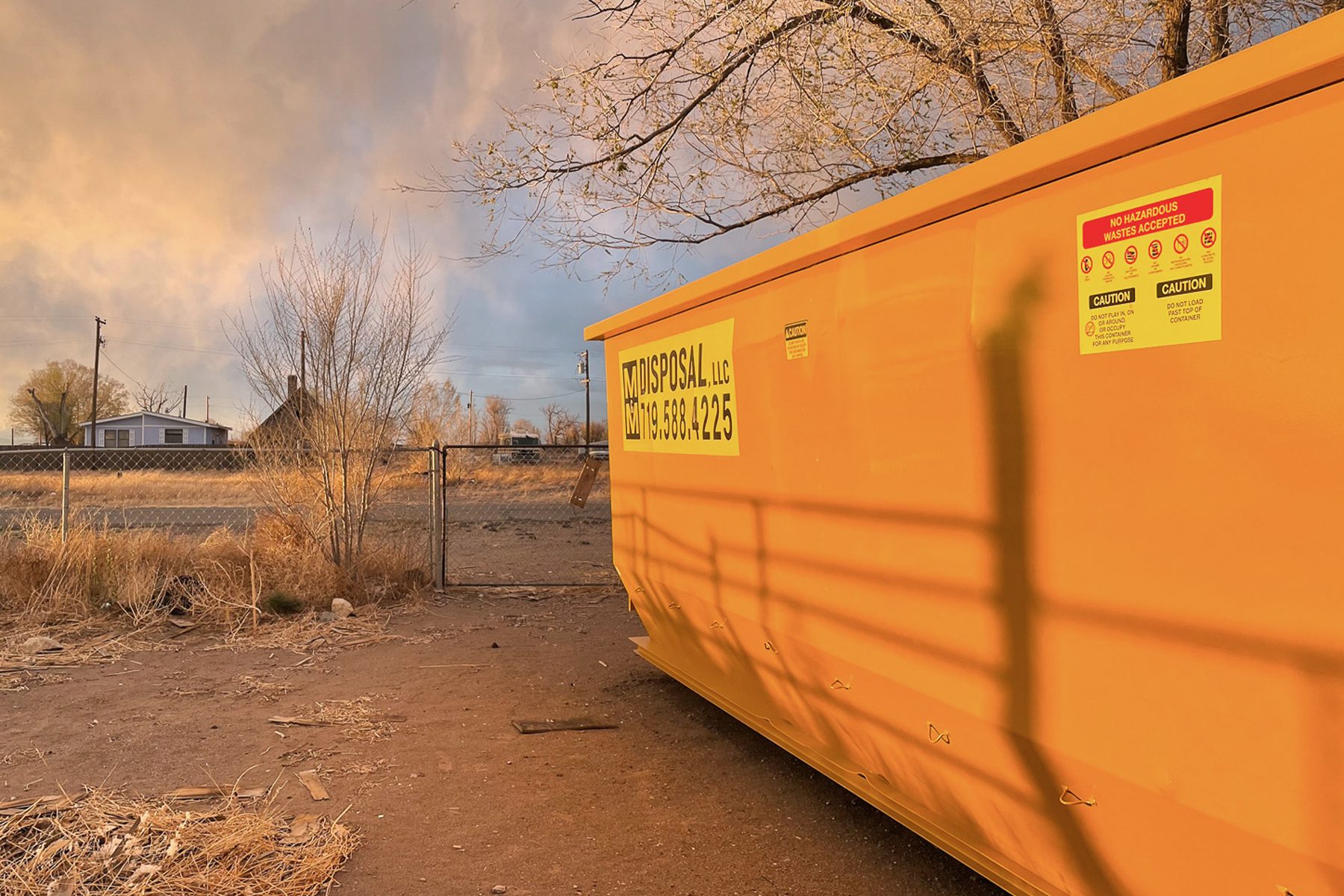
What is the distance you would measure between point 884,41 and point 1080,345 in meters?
6.94

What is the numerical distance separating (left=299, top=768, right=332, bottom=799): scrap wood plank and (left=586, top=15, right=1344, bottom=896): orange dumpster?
2308 mm

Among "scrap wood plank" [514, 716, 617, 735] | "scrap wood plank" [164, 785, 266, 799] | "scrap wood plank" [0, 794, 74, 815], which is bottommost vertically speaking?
"scrap wood plank" [514, 716, 617, 735]

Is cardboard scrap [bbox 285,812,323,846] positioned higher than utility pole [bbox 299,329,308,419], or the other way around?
utility pole [bbox 299,329,308,419]

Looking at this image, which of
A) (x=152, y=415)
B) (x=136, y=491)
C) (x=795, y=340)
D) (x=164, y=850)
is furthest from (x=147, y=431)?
(x=795, y=340)

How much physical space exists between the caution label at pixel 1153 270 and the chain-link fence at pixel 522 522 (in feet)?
14.9

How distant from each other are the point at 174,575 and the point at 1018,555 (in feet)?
27.4

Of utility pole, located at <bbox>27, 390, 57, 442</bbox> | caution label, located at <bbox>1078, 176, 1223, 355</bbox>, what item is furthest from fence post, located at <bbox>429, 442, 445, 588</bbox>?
utility pole, located at <bbox>27, 390, 57, 442</bbox>

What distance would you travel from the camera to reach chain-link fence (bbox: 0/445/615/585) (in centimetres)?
891

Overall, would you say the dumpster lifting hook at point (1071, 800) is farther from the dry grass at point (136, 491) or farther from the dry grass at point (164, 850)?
the dry grass at point (136, 491)

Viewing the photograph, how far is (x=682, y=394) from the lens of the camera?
4.57 meters

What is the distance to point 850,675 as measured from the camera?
327 centimetres

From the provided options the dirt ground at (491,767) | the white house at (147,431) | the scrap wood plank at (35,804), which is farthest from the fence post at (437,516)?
the white house at (147,431)

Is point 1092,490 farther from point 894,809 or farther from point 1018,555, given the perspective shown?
point 894,809

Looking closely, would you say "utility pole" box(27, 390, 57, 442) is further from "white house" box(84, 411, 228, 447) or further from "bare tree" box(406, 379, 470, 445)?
"bare tree" box(406, 379, 470, 445)
